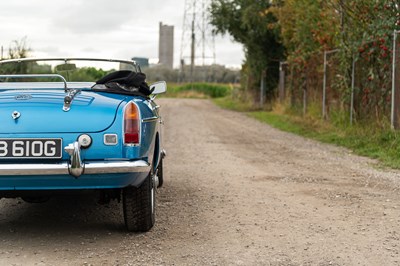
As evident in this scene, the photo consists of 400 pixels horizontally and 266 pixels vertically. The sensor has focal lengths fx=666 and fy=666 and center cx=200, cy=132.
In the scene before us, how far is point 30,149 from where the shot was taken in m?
4.69

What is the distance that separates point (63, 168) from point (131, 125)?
59cm

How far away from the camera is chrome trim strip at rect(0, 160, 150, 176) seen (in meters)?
4.58

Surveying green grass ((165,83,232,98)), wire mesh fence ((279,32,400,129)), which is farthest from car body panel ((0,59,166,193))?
green grass ((165,83,232,98))

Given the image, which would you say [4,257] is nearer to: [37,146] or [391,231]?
[37,146]

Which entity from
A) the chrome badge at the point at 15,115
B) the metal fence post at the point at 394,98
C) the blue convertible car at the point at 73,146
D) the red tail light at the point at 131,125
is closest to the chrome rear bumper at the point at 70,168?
the blue convertible car at the point at 73,146

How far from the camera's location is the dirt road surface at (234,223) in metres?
4.59

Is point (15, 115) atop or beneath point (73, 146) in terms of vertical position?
atop

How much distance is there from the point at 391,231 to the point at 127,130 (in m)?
2.27

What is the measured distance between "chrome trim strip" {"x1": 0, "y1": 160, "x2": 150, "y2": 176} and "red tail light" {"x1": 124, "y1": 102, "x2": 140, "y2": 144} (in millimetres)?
177

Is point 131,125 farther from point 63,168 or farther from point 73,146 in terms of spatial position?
point 63,168

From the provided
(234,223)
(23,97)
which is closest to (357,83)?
(234,223)

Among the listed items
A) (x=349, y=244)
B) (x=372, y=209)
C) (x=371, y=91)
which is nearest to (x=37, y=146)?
(x=349, y=244)

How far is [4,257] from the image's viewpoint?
180 inches

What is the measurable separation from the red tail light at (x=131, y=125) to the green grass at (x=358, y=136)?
18.8 ft
